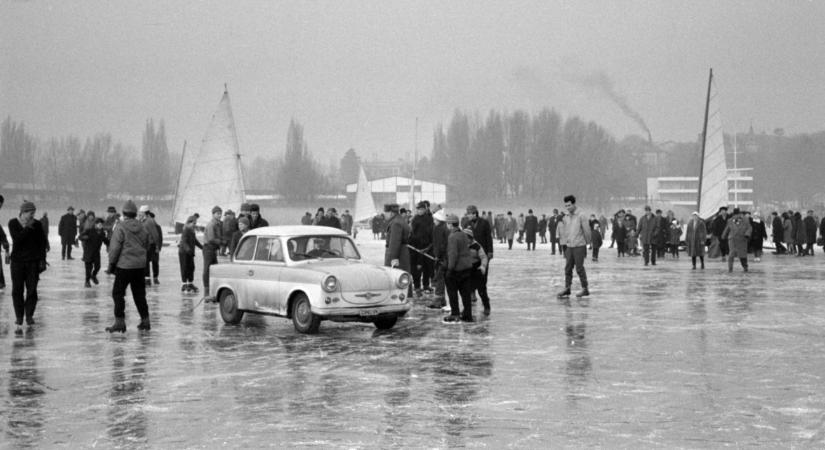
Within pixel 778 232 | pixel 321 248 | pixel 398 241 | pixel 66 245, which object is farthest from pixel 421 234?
pixel 778 232

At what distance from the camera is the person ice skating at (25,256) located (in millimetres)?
12570

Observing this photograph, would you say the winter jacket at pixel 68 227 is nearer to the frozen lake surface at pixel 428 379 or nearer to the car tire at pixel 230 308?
the frozen lake surface at pixel 428 379

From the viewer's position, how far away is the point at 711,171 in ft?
130

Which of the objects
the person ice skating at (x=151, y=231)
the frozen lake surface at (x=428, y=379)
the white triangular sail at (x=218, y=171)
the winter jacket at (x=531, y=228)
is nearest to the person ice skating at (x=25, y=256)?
the frozen lake surface at (x=428, y=379)

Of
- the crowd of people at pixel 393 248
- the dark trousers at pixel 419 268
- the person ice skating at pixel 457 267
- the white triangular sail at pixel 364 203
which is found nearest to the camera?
the crowd of people at pixel 393 248

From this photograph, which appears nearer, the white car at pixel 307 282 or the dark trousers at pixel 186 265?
the white car at pixel 307 282

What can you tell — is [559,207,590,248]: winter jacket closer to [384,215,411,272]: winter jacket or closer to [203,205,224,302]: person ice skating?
[384,215,411,272]: winter jacket

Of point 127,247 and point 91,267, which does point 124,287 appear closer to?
point 127,247

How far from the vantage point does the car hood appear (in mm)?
12195

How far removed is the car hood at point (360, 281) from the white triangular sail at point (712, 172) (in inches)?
1167

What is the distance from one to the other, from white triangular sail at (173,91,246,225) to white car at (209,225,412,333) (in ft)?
96.2

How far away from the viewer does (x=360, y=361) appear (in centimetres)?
1005

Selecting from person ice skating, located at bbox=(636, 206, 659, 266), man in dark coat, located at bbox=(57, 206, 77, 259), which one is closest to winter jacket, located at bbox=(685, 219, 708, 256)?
person ice skating, located at bbox=(636, 206, 659, 266)

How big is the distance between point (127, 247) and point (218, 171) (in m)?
30.8
